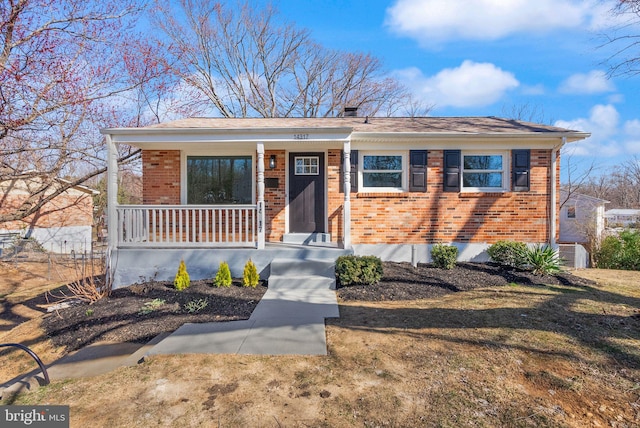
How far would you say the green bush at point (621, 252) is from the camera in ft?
31.4

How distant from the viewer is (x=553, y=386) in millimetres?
2787

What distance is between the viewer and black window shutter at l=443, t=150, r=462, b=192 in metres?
7.88

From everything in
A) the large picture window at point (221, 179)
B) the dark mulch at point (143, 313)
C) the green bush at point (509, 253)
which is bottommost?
the dark mulch at point (143, 313)

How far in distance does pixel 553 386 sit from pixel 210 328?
3.79 m

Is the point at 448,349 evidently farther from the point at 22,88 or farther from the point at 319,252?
the point at 22,88

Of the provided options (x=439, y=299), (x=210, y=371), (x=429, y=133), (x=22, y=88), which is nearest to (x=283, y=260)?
(x=439, y=299)

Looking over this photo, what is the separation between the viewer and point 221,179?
8617 millimetres

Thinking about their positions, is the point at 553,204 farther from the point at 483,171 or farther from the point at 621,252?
the point at 621,252

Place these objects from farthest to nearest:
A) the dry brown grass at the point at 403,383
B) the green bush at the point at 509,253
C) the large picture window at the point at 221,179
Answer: the large picture window at the point at 221,179 → the green bush at the point at 509,253 → the dry brown grass at the point at 403,383

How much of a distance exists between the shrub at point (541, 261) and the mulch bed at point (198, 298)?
6.8 inches

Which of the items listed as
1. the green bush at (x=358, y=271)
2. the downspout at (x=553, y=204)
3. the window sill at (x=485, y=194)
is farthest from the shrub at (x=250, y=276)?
the downspout at (x=553, y=204)

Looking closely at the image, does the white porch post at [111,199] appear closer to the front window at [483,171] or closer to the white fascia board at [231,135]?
the white fascia board at [231,135]

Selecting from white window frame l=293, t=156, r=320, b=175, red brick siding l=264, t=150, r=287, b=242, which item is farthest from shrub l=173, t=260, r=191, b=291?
white window frame l=293, t=156, r=320, b=175

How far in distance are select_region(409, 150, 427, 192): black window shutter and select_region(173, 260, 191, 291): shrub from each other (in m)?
5.41
